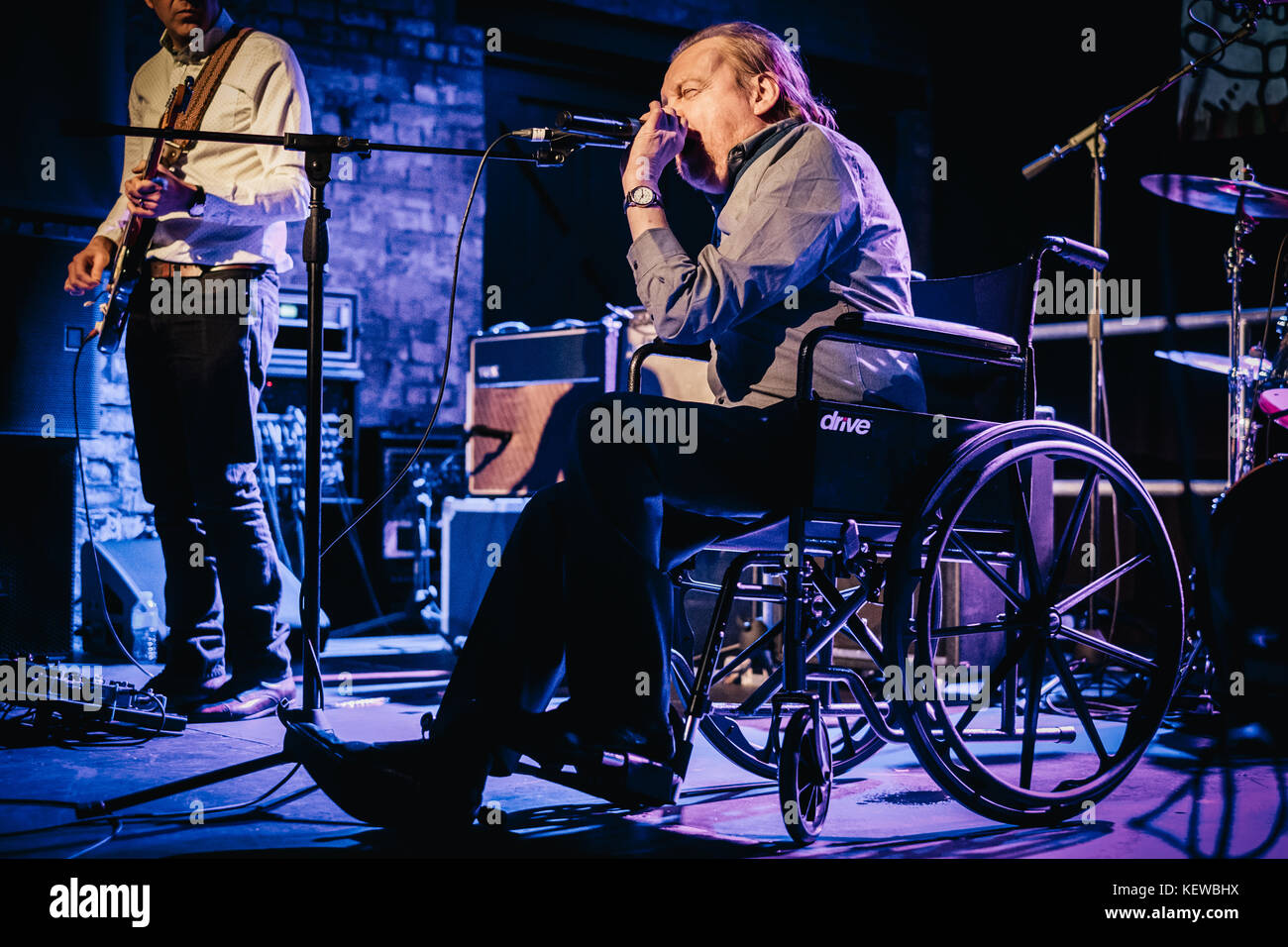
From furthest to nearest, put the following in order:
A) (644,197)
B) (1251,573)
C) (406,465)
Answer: (406,465)
(1251,573)
(644,197)

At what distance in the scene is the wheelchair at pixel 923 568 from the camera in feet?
5.27

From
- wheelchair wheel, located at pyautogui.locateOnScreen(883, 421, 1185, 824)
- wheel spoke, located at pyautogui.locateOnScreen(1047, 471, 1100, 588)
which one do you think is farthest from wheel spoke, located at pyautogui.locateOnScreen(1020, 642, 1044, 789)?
wheel spoke, located at pyautogui.locateOnScreen(1047, 471, 1100, 588)

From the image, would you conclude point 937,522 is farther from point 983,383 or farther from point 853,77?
point 853,77

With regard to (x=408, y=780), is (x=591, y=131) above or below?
above

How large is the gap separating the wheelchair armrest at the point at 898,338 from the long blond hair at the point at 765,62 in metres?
0.43

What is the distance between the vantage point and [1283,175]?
481 centimetres

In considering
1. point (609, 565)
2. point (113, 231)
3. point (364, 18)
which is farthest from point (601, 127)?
point (364, 18)

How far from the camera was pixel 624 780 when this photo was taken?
1.49 meters

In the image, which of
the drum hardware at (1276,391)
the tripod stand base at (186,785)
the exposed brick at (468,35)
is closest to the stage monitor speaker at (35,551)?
the tripod stand base at (186,785)

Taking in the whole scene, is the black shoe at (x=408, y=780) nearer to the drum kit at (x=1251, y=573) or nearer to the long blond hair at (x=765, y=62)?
the long blond hair at (x=765, y=62)

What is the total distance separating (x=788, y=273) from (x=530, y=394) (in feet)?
8.40

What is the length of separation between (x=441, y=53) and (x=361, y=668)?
10.1 feet

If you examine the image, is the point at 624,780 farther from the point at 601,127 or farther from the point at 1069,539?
the point at 601,127

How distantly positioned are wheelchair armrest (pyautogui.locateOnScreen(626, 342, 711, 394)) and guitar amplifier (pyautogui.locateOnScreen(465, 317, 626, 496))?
5.54 ft
